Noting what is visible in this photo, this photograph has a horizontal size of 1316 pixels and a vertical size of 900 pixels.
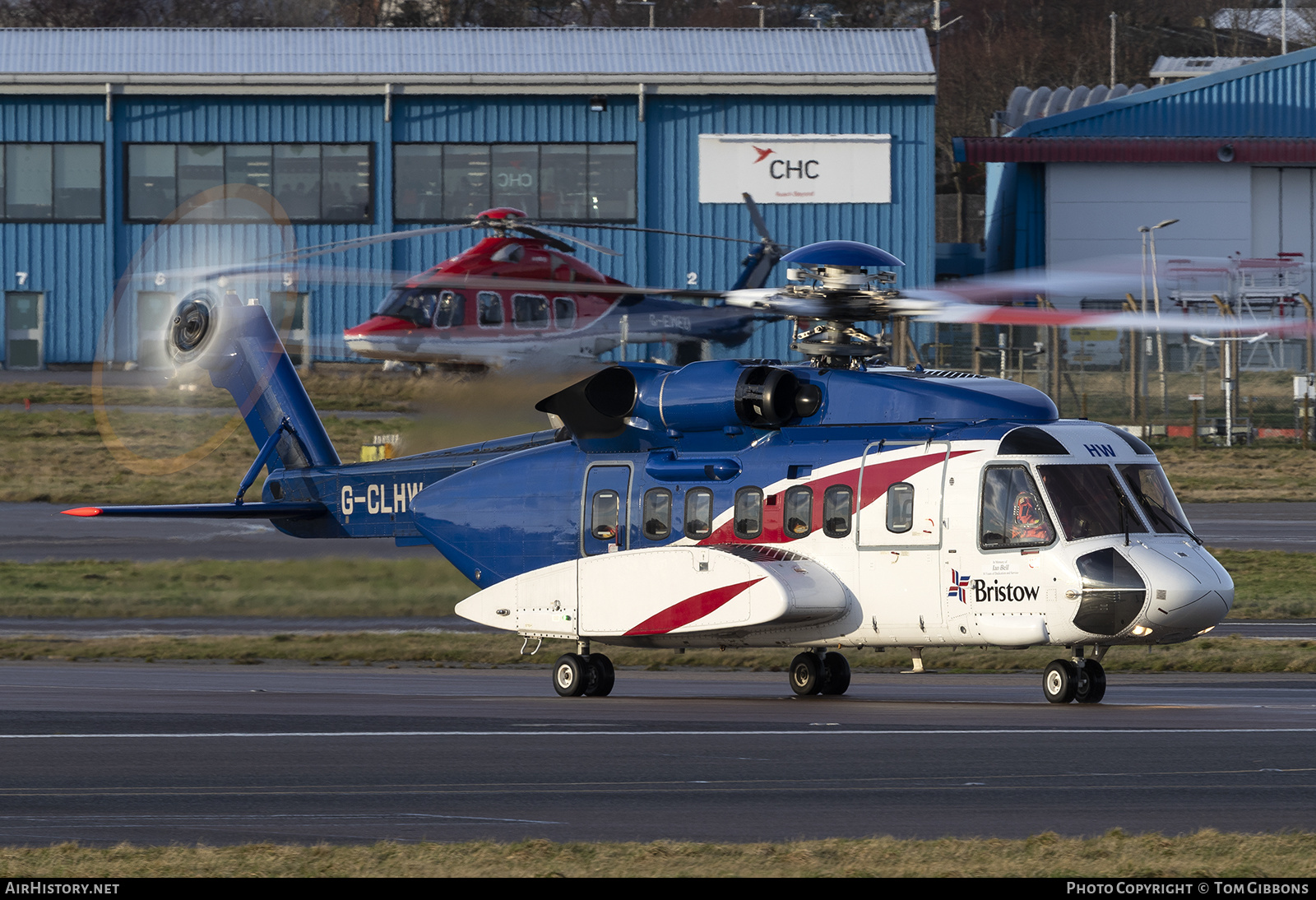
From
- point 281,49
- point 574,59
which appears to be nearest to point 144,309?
point 281,49

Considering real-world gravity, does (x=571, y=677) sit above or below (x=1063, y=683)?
below

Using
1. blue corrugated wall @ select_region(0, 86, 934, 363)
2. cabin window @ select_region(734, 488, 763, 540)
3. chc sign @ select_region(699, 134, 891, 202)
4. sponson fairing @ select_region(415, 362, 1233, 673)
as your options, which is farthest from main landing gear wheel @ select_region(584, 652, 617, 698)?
chc sign @ select_region(699, 134, 891, 202)

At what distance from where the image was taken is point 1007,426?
14.2 metres

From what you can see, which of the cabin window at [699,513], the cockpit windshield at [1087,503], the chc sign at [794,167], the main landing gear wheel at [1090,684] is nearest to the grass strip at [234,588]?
the cabin window at [699,513]

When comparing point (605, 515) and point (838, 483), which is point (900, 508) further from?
point (605, 515)

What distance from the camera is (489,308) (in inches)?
1393

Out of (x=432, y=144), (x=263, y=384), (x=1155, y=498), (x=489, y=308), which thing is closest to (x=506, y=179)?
(x=432, y=144)

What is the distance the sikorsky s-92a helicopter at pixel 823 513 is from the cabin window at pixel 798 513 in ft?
0.08

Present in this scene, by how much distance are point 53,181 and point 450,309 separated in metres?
19.3

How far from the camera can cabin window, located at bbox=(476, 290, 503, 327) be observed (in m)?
35.2

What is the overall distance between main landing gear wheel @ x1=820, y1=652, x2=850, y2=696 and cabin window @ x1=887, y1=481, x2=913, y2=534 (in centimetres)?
180

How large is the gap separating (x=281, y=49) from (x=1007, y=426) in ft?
126

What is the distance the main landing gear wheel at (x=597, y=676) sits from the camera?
15.8 metres

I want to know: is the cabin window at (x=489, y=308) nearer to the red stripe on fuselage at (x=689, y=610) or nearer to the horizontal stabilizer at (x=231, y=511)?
the horizontal stabilizer at (x=231, y=511)
